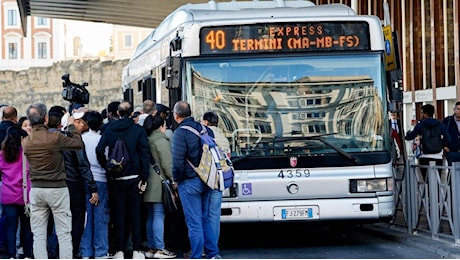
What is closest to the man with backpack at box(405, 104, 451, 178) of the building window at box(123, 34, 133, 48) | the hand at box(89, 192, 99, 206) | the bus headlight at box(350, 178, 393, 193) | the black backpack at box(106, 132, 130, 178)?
the bus headlight at box(350, 178, 393, 193)

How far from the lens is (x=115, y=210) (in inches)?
505

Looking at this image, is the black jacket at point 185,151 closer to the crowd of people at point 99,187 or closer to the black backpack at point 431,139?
the crowd of people at point 99,187

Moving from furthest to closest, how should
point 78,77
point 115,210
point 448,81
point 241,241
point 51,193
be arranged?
point 78,77
point 448,81
point 241,241
point 115,210
point 51,193

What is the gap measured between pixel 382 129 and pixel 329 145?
0.71 meters

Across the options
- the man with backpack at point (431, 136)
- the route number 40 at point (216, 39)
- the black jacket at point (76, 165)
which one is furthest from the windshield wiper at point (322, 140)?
the man with backpack at point (431, 136)

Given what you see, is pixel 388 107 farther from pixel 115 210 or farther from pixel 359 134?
pixel 115 210

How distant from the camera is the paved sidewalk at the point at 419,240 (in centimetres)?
1269

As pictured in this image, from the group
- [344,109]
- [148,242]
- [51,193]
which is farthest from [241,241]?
[51,193]

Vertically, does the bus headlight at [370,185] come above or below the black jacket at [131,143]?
below

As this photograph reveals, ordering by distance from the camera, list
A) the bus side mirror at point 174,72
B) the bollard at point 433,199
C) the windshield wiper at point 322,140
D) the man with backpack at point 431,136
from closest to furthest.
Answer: the windshield wiper at point 322,140
the bus side mirror at point 174,72
the bollard at point 433,199
the man with backpack at point 431,136

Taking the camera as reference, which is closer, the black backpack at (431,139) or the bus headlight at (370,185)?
the bus headlight at (370,185)

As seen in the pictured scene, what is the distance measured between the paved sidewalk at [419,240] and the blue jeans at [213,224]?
2665mm

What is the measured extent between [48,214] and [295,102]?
336 cm

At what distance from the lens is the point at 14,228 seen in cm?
1272
